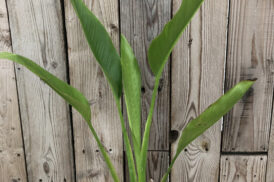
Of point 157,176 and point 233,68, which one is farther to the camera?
point 157,176

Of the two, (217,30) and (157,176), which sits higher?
(217,30)

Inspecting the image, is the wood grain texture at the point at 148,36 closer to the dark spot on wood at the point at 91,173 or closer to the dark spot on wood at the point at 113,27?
the dark spot on wood at the point at 113,27

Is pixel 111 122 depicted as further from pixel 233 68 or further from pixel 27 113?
pixel 233 68

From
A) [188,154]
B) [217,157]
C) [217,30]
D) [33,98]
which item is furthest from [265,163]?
[33,98]

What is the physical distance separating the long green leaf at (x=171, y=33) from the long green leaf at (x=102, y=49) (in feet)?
0.47

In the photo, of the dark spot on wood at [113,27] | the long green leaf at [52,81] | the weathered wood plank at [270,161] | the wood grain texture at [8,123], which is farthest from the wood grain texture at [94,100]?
the weathered wood plank at [270,161]

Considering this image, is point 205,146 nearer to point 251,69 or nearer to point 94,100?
point 251,69

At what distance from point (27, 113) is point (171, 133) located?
0.54m

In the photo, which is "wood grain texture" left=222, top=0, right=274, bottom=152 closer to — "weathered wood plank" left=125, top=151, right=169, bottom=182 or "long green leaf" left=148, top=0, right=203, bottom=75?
"weathered wood plank" left=125, top=151, right=169, bottom=182

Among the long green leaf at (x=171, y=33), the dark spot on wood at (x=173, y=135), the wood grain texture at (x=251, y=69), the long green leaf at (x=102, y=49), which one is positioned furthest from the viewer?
the dark spot on wood at (x=173, y=135)

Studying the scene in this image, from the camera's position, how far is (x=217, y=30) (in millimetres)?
970

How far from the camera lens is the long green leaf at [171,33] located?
59 centimetres

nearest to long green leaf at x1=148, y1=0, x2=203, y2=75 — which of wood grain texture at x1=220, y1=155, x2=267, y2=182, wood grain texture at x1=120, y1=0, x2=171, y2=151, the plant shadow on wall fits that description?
the plant shadow on wall

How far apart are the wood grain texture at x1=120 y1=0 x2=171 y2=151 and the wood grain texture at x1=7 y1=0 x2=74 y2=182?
0.24m
